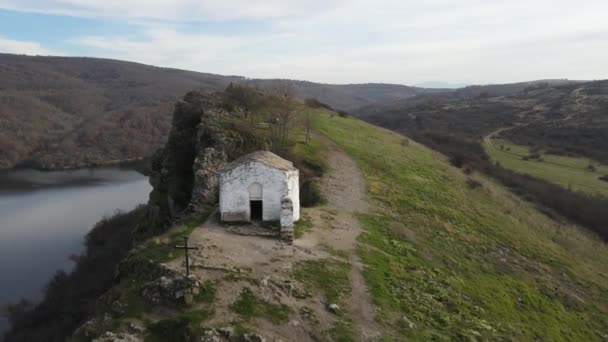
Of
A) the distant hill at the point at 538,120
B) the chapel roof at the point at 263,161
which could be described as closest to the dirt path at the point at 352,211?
the chapel roof at the point at 263,161

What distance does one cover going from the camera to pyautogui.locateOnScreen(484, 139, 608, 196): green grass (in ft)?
150

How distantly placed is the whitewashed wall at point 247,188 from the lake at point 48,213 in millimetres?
21161

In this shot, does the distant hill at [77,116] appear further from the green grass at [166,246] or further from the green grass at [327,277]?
the green grass at [327,277]

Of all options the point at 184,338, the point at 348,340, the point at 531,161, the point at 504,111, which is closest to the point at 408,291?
the point at 348,340

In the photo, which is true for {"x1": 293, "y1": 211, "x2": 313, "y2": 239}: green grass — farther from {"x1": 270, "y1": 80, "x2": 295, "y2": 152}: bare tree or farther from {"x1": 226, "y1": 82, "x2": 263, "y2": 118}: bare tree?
{"x1": 226, "y1": 82, "x2": 263, "y2": 118}: bare tree

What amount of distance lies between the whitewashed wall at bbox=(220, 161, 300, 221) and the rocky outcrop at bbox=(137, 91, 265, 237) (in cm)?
269

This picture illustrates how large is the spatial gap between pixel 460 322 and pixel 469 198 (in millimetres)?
19617

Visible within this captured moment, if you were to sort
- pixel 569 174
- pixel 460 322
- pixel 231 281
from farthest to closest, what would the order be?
pixel 569 174 < pixel 460 322 < pixel 231 281

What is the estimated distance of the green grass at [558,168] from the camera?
45688 millimetres

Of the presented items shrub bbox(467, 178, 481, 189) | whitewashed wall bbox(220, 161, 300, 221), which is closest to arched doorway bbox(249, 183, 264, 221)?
whitewashed wall bbox(220, 161, 300, 221)

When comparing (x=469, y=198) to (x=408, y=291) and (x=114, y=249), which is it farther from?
(x=114, y=249)

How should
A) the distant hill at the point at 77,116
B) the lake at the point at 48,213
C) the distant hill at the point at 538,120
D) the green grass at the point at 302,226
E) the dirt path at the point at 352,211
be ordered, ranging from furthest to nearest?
the distant hill at the point at 77,116 → the distant hill at the point at 538,120 → the lake at the point at 48,213 → the green grass at the point at 302,226 → the dirt path at the point at 352,211

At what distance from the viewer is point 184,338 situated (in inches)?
428

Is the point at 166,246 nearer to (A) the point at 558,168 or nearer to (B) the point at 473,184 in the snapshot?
(B) the point at 473,184
